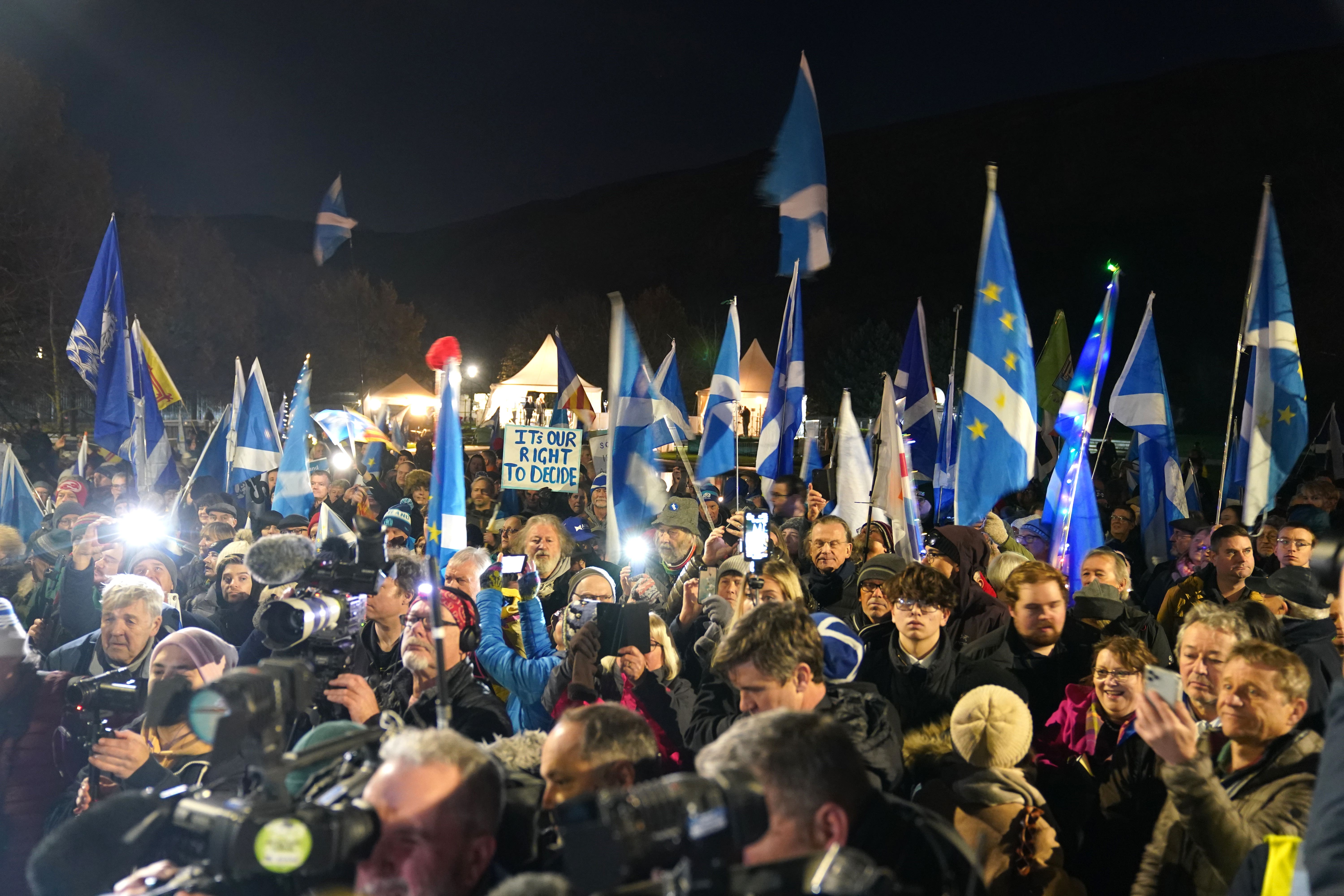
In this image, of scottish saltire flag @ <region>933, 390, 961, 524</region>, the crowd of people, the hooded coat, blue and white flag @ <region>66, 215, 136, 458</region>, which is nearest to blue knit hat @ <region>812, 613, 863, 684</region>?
the crowd of people

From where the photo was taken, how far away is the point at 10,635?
12.6 ft

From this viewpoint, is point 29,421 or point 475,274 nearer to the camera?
point 29,421

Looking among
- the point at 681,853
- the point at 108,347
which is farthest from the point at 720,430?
the point at 681,853

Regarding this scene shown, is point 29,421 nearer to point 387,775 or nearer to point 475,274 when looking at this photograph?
point 387,775

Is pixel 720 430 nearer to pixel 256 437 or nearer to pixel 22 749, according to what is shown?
pixel 256 437

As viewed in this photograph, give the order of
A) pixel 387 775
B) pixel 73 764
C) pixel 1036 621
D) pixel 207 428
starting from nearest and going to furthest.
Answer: pixel 387 775
pixel 73 764
pixel 1036 621
pixel 207 428

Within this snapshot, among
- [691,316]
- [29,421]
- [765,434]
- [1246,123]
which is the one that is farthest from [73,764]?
[1246,123]

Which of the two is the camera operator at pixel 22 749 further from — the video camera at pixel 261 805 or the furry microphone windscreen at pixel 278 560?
the video camera at pixel 261 805

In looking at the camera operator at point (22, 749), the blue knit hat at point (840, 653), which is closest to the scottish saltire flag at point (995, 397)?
the blue knit hat at point (840, 653)

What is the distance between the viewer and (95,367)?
1015cm

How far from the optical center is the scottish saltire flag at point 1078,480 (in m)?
7.17

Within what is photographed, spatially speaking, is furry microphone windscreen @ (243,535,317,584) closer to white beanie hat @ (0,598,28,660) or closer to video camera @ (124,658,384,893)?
video camera @ (124,658,384,893)

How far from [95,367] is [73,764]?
7549 millimetres

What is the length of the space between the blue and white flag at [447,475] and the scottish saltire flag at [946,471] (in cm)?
584
